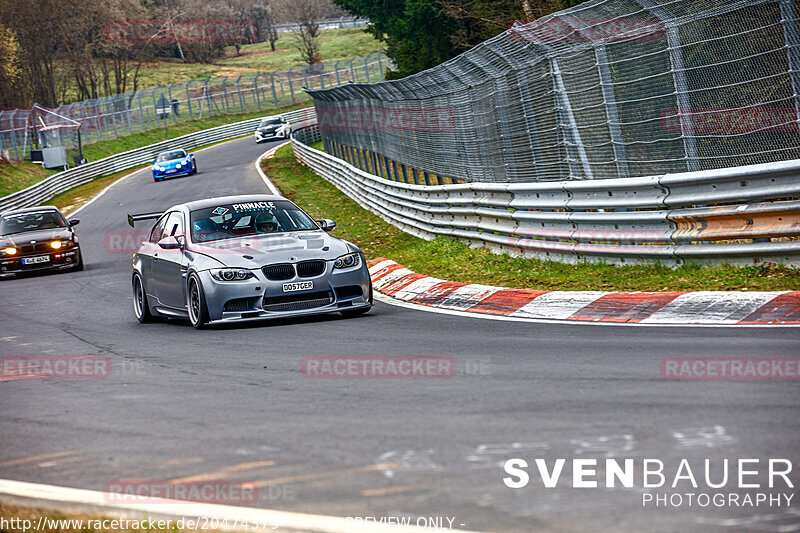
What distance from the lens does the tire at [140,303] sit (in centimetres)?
1249

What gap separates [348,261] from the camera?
1094cm

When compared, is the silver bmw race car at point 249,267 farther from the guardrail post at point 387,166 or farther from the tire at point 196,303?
the guardrail post at point 387,166

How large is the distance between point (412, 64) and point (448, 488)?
40.0 meters

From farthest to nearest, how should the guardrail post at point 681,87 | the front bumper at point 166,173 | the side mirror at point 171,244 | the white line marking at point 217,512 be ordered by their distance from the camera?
the front bumper at point 166,173
the side mirror at point 171,244
the guardrail post at point 681,87
the white line marking at point 217,512

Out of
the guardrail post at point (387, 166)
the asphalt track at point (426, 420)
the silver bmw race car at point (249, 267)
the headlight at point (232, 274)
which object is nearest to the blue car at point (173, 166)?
the guardrail post at point (387, 166)

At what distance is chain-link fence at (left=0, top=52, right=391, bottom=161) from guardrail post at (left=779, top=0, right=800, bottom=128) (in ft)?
150

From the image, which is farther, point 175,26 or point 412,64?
point 175,26

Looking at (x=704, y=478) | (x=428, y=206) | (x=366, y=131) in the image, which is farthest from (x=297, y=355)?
(x=366, y=131)

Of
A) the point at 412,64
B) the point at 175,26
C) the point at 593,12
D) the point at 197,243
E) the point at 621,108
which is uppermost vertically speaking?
the point at 175,26

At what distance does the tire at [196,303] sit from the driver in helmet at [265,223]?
1.15 m

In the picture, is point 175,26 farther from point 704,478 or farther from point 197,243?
point 704,478

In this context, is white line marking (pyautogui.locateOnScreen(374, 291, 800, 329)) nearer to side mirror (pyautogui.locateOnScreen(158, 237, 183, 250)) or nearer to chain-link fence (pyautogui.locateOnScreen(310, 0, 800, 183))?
chain-link fence (pyautogui.locateOnScreen(310, 0, 800, 183))

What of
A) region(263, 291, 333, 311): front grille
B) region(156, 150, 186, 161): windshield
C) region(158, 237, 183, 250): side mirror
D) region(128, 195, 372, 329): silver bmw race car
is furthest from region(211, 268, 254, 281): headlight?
region(156, 150, 186, 161): windshield

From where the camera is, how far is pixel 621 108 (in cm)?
1126
